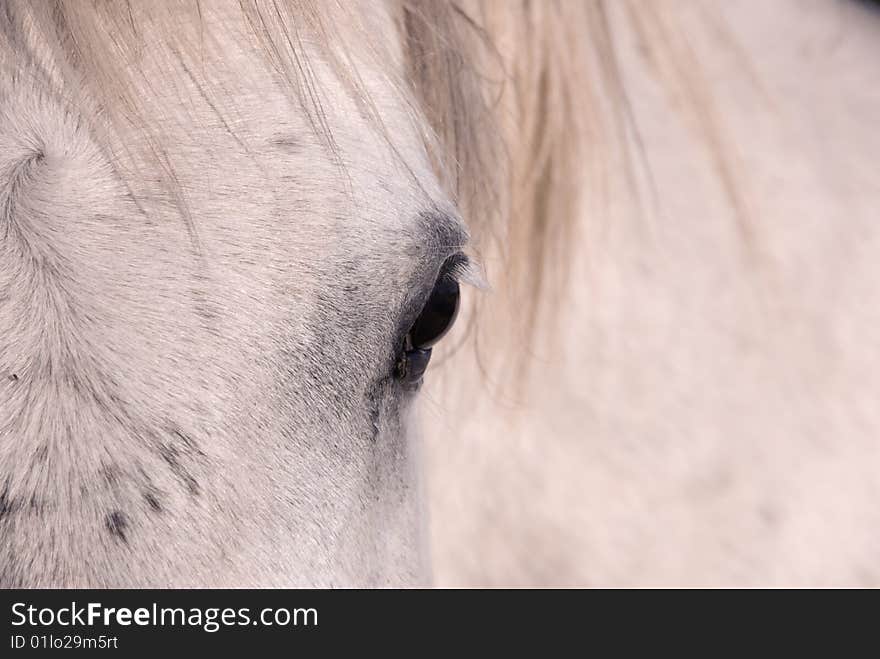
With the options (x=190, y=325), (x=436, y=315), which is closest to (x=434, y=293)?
(x=436, y=315)

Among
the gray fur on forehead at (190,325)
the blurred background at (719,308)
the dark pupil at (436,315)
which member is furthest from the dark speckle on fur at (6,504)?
the blurred background at (719,308)

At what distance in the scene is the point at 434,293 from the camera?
483mm

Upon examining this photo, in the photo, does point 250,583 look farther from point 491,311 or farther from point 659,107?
point 659,107

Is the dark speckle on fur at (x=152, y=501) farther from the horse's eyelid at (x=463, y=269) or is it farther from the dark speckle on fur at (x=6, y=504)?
the horse's eyelid at (x=463, y=269)

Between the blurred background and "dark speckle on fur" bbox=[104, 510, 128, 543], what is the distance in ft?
1.20

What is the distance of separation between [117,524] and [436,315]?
195 millimetres

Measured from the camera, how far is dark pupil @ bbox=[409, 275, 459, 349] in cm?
48

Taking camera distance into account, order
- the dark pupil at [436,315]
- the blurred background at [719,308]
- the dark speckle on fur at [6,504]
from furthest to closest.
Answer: the blurred background at [719,308], the dark pupil at [436,315], the dark speckle on fur at [6,504]

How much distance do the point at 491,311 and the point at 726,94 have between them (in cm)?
27

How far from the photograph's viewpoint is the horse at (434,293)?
0.38 metres

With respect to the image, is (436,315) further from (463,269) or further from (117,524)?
(117,524)

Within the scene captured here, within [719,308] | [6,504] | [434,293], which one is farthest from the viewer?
[719,308]

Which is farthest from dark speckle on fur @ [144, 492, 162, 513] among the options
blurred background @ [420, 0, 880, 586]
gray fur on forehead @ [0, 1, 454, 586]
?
blurred background @ [420, 0, 880, 586]
